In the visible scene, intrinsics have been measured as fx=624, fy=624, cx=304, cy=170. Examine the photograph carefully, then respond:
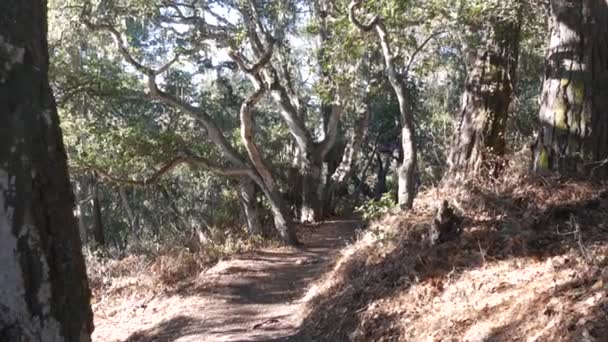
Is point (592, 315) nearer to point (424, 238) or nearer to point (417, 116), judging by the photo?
point (424, 238)

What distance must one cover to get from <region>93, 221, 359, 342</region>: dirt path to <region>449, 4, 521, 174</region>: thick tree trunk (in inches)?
123

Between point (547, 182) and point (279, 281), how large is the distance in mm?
5536

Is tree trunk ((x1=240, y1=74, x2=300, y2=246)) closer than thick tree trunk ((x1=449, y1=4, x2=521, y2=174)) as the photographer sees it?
No

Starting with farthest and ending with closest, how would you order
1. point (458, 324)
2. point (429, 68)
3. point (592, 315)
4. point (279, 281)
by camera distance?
point (429, 68)
point (279, 281)
point (458, 324)
point (592, 315)

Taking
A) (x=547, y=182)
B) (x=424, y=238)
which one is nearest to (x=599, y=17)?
(x=547, y=182)

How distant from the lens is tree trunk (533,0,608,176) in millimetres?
6438

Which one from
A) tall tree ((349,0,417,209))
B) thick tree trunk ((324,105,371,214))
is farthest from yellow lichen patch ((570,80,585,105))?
thick tree trunk ((324,105,371,214))

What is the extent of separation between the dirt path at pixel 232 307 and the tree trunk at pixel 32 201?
525 cm

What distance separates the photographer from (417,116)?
2402 cm

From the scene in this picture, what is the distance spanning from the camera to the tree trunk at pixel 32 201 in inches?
95.6

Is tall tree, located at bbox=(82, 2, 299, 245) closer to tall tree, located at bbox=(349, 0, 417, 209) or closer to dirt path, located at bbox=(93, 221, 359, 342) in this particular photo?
dirt path, located at bbox=(93, 221, 359, 342)

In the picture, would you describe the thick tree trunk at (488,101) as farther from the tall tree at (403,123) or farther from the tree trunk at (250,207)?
the tree trunk at (250,207)

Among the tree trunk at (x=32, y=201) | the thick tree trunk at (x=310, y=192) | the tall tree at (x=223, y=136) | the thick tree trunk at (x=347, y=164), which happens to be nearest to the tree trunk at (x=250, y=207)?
the tall tree at (x=223, y=136)

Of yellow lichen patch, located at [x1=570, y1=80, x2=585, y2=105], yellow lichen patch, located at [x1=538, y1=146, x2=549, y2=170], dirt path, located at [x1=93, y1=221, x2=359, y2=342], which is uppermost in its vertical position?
yellow lichen patch, located at [x1=570, y1=80, x2=585, y2=105]
